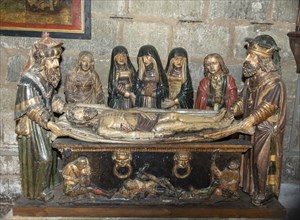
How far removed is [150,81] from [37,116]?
1.37 meters

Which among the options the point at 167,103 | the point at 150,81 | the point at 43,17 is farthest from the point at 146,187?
the point at 43,17

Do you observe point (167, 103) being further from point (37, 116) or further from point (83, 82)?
point (37, 116)

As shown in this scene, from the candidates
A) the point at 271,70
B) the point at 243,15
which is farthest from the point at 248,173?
the point at 243,15

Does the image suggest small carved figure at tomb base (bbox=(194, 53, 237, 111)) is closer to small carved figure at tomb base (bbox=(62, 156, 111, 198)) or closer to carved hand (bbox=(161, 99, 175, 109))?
carved hand (bbox=(161, 99, 175, 109))

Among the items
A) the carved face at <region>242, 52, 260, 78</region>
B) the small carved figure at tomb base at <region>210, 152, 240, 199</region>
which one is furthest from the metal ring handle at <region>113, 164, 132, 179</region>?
the carved face at <region>242, 52, 260, 78</region>

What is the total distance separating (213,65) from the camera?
460 centimetres

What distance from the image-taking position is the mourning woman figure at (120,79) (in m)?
4.70

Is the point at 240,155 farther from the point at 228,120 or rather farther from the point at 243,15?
the point at 243,15

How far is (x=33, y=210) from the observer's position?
4.05 m

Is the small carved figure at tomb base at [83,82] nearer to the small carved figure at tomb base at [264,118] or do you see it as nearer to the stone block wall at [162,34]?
the stone block wall at [162,34]

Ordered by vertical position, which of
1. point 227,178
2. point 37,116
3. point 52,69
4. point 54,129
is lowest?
point 227,178

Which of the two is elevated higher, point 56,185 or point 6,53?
point 6,53

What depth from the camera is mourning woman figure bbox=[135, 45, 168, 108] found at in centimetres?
469

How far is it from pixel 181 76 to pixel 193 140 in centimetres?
95
